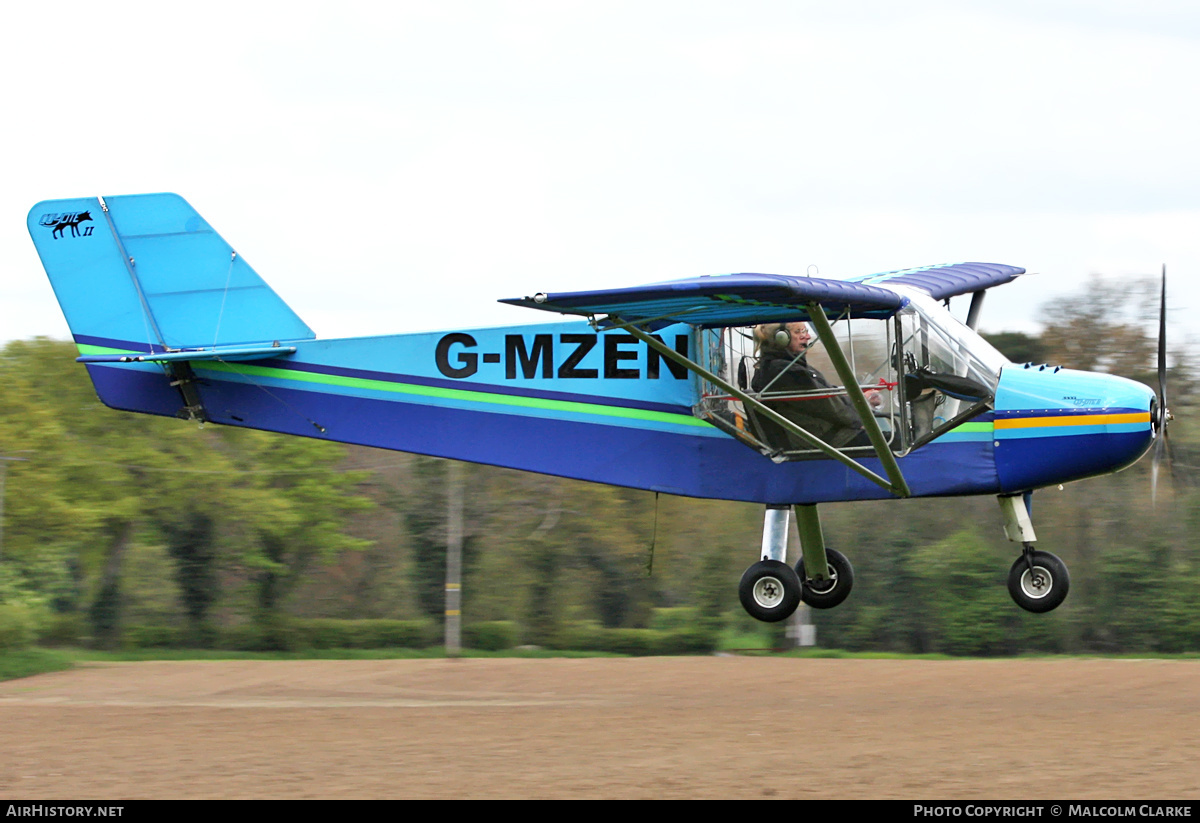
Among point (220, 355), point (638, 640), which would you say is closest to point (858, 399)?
point (220, 355)

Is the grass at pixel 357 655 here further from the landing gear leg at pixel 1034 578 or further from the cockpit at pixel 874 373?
the cockpit at pixel 874 373

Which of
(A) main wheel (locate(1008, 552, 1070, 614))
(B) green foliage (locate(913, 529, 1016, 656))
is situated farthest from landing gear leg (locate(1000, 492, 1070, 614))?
(B) green foliage (locate(913, 529, 1016, 656))

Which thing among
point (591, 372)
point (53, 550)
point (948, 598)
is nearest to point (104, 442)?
point (53, 550)

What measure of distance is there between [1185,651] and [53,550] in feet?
93.8

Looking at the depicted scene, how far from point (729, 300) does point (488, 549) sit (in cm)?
2754

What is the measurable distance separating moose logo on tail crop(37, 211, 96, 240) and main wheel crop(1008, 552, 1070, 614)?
34.5ft

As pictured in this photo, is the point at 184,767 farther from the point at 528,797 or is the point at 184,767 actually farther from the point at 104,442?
the point at 104,442

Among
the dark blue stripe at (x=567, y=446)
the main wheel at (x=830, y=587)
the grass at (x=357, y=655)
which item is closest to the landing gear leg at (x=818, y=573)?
the main wheel at (x=830, y=587)

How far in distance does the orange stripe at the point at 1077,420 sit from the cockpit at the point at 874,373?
311 mm

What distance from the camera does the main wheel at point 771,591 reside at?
13461mm

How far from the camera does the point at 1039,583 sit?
12.9 metres

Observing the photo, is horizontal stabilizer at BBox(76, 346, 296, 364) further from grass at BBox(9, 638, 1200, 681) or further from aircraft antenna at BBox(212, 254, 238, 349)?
grass at BBox(9, 638, 1200, 681)

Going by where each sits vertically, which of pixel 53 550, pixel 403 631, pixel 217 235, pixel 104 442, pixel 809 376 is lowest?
pixel 403 631

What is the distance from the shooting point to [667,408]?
13500 millimetres
